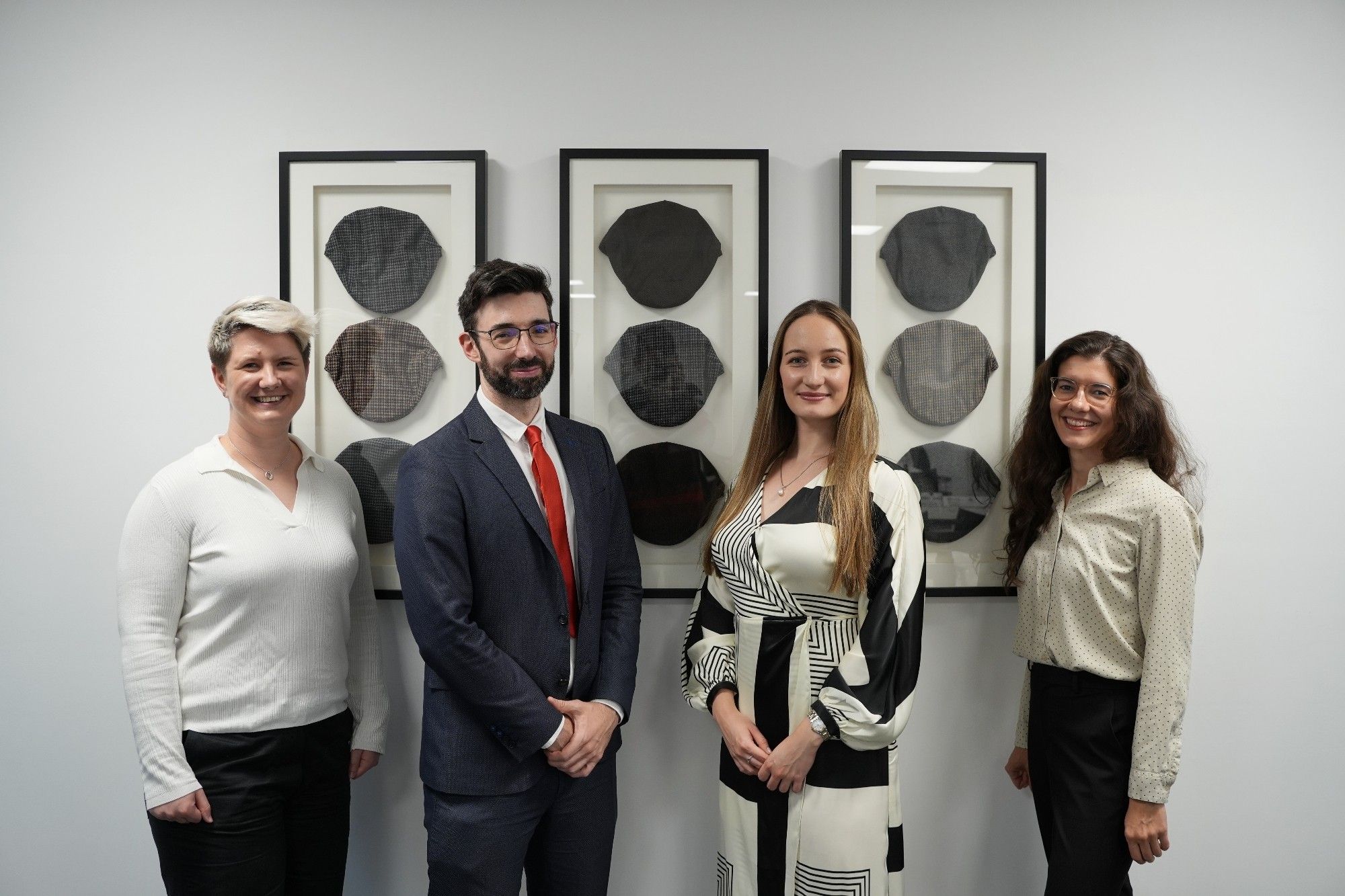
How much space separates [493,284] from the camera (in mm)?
1643

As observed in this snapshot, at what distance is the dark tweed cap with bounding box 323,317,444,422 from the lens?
2021mm

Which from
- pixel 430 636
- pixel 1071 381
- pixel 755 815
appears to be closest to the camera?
pixel 430 636

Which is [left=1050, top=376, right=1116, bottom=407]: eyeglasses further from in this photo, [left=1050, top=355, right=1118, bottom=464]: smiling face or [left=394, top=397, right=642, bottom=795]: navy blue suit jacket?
[left=394, top=397, right=642, bottom=795]: navy blue suit jacket

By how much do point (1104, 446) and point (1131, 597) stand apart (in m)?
0.38

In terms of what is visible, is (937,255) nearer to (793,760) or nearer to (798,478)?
(798,478)

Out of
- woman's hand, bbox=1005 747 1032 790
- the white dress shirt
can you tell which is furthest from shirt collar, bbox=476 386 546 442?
woman's hand, bbox=1005 747 1032 790

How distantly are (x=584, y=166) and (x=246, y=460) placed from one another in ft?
3.97

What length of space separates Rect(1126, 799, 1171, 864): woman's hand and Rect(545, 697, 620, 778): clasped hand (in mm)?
1253

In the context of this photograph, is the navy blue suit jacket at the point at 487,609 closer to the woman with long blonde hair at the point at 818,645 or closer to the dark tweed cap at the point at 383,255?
the woman with long blonde hair at the point at 818,645

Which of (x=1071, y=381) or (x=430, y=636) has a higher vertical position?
(x=1071, y=381)

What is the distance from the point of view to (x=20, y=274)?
207 centimetres

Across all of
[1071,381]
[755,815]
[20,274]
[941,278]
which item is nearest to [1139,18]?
[941,278]

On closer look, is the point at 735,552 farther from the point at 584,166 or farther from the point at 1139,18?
the point at 1139,18

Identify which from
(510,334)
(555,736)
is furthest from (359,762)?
(510,334)
